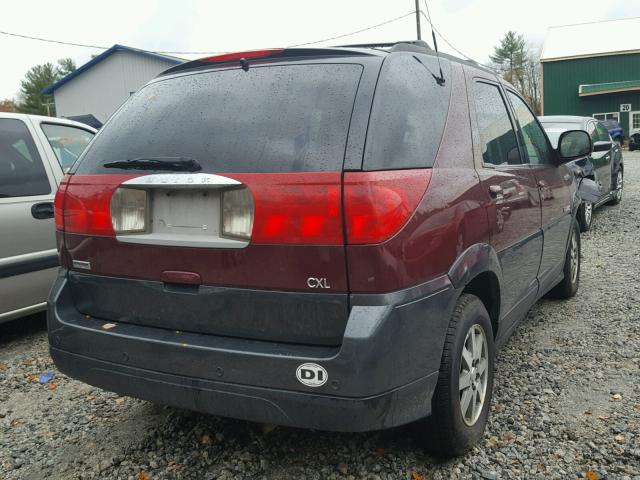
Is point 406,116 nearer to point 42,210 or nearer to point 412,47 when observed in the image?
point 412,47

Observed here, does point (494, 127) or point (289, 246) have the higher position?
point (494, 127)

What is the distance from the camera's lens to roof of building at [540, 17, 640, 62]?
126 ft

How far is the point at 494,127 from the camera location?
311 centimetres

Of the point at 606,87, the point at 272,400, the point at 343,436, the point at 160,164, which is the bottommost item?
the point at 343,436

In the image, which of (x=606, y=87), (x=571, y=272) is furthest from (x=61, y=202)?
(x=606, y=87)

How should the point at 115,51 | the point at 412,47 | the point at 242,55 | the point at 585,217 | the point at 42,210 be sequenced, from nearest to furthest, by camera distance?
the point at 242,55 < the point at 412,47 < the point at 42,210 < the point at 585,217 < the point at 115,51

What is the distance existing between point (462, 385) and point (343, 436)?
654 millimetres

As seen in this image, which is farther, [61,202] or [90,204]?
[61,202]

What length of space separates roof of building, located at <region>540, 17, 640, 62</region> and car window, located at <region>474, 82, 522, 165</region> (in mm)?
40124

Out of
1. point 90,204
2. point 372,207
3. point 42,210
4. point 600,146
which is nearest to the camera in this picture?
point 372,207

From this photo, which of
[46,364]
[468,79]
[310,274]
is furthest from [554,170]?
[46,364]

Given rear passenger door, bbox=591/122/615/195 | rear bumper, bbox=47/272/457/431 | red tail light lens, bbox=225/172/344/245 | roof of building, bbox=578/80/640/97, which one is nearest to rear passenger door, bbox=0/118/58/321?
rear bumper, bbox=47/272/457/431

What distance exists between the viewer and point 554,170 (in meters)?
4.00

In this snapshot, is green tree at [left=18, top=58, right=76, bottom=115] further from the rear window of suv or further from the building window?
the rear window of suv
